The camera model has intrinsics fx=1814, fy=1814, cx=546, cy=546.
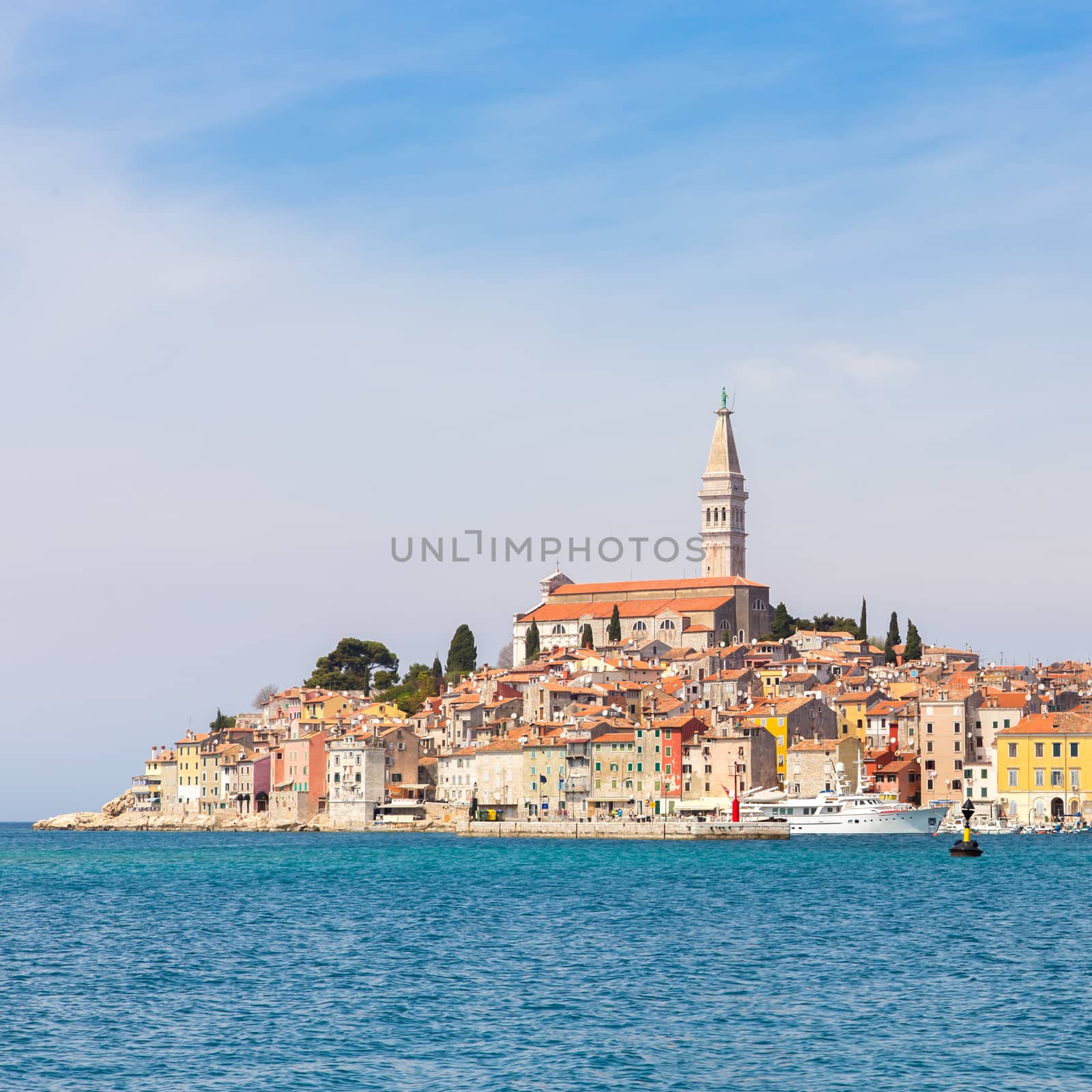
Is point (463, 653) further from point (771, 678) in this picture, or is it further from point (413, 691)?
point (771, 678)

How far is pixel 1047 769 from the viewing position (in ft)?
273

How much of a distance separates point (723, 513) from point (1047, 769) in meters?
57.9

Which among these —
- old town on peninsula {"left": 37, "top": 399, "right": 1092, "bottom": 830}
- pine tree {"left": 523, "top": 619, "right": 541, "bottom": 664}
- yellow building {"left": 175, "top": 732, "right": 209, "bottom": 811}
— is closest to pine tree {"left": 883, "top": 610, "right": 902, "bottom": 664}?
old town on peninsula {"left": 37, "top": 399, "right": 1092, "bottom": 830}

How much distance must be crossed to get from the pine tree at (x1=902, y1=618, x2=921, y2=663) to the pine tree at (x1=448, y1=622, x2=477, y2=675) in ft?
92.5

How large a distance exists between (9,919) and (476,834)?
Answer: 48.5 metres

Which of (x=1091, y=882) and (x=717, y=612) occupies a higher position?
(x=717, y=612)

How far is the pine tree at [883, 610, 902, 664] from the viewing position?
11575cm

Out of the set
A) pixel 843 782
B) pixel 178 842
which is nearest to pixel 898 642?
pixel 843 782

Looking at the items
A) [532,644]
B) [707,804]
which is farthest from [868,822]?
[532,644]

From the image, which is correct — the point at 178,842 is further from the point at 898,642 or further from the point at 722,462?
the point at 722,462

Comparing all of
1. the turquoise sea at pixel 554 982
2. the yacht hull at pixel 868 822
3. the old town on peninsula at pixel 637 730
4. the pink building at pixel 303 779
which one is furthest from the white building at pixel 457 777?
the turquoise sea at pixel 554 982

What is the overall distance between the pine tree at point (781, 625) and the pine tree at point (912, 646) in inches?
309

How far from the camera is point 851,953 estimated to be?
3259 centimetres

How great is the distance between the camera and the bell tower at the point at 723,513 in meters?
138
